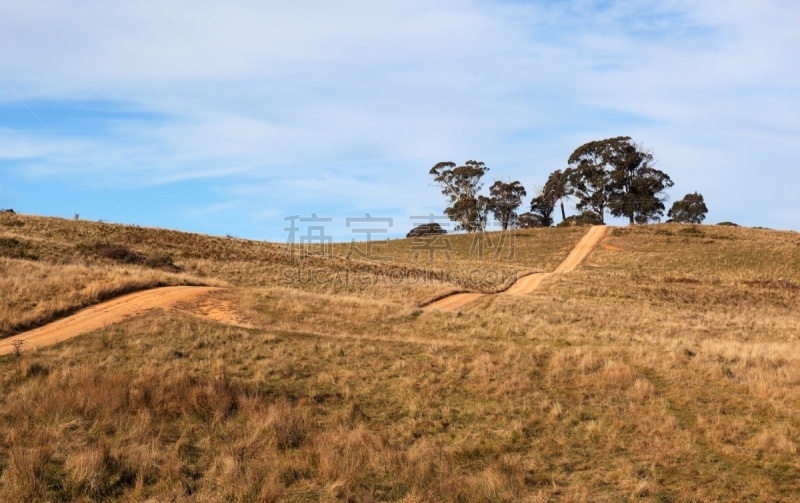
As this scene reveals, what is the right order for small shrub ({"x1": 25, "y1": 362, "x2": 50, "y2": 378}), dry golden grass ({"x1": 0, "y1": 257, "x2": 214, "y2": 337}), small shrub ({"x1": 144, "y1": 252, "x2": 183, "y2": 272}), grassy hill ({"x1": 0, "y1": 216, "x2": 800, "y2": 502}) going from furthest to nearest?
small shrub ({"x1": 144, "y1": 252, "x2": 183, "y2": 272}) → dry golden grass ({"x1": 0, "y1": 257, "x2": 214, "y2": 337}) → small shrub ({"x1": 25, "y1": 362, "x2": 50, "y2": 378}) → grassy hill ({"x1": 0, "y1": 216, "x2": 800, "y2": 502})

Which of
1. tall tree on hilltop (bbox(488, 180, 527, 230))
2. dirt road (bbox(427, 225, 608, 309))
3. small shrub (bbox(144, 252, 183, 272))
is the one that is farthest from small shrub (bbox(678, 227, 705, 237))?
small shrub (bbox(144, 252, 183, 272))

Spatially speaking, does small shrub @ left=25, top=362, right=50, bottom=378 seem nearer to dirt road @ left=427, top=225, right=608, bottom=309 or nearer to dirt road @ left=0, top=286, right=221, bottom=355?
dirt road @ left=0, top=286, right=221, bottom=355

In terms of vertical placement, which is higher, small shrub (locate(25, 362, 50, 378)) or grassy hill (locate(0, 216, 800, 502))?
small shrub (locate(25, 362, 50, 378))

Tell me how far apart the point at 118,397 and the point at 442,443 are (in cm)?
595

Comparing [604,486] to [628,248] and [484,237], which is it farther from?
[484,237]

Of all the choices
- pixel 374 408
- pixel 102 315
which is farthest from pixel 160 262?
pixel 374 408

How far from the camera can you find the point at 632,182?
258ft

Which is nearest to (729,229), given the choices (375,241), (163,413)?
(375,241)

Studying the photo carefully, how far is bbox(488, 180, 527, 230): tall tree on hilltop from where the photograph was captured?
88.1m

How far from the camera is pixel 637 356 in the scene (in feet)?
50.6

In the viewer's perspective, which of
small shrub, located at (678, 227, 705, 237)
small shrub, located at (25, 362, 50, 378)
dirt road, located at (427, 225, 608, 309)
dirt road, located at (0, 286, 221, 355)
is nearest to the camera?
small shrub, located at (25, 362, 50, 378)

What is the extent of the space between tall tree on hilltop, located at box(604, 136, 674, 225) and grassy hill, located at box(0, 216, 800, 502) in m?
57.4

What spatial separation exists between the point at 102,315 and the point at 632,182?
7595cm

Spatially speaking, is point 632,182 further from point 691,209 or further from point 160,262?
point 160,262
